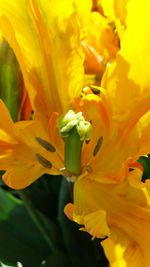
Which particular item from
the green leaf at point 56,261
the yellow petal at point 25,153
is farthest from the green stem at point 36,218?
the yellow petal at point 25,153

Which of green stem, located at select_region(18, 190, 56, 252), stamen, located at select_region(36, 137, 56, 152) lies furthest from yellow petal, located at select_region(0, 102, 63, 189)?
green stem, located at select_region(18, 190, 56, 252)

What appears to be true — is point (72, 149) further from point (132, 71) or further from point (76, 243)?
point (76, 243)

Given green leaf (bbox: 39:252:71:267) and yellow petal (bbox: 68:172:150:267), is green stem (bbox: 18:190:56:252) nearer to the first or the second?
green leaf (bbox: 39:252:71:267)

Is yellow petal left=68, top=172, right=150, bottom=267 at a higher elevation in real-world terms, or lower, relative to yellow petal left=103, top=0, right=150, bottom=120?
lower

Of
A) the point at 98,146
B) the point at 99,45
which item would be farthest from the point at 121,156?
the point at 99,45

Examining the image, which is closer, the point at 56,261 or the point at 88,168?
the point at 88,168

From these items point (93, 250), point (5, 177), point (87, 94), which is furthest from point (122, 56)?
point (93, 250)
